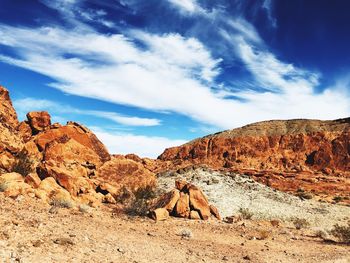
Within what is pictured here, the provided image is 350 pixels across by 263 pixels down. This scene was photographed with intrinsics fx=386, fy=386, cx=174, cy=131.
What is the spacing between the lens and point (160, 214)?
1738 centimetres

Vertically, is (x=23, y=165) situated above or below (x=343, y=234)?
above

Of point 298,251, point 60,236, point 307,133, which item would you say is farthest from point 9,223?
point 307,133

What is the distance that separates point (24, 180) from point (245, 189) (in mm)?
22462

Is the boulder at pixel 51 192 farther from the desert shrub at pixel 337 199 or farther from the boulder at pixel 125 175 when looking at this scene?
the desert shrub at pixel 337 199

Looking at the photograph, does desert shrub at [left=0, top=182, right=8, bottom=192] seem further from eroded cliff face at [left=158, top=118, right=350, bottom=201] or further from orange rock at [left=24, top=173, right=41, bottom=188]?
eroded cliff face at [left=158, top=118, right=350, bottom=201]

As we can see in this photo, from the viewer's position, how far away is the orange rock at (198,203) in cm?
1927

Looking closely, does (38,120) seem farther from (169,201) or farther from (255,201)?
(255,201)

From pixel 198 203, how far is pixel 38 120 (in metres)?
14.8

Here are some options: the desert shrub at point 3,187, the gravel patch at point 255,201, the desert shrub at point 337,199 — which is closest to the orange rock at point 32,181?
the desert shrub at point 3,187

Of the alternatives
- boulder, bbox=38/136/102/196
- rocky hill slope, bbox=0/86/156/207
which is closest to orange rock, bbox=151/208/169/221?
rocky hill slope, bbox=0/86/156/207

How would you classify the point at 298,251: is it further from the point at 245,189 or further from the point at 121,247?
the point at 245,189

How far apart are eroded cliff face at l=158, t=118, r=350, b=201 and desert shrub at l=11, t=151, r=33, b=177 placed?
38734 mm

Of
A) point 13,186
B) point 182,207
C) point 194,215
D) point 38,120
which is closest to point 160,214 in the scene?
point 182,207

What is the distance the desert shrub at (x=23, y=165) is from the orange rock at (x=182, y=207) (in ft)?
26.1
